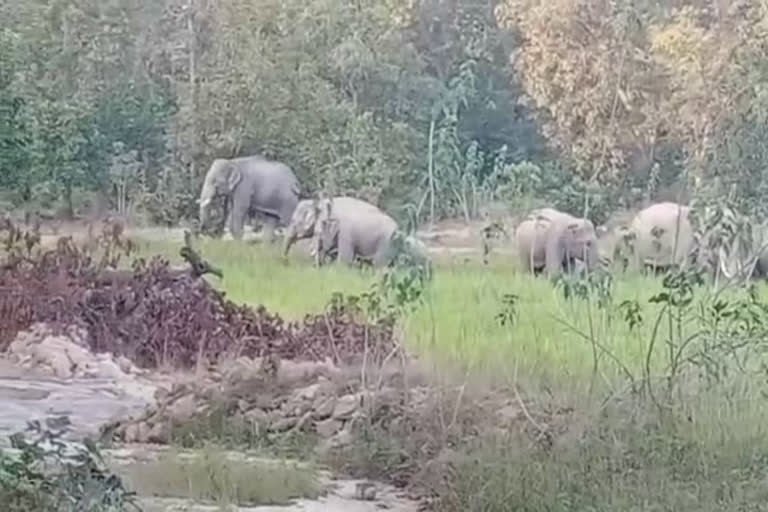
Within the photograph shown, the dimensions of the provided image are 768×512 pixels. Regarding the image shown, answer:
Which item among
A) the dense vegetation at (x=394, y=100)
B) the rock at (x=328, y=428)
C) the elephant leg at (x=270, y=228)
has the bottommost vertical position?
the rock at (x=328, y=428)

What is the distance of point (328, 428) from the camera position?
2324 mm

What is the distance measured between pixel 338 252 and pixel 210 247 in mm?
199

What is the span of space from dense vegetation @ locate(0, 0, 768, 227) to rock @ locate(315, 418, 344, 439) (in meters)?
0.34

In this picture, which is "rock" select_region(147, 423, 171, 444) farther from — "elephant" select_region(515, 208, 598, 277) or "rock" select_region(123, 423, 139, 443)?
"elephant" select_region(515, 208, 598, 277)

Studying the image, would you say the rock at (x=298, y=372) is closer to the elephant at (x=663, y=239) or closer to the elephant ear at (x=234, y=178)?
the elephant ear at (x=234, y=178)

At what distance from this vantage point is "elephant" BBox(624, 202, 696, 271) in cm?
A: 232

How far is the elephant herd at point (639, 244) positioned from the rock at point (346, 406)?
326 millimetres

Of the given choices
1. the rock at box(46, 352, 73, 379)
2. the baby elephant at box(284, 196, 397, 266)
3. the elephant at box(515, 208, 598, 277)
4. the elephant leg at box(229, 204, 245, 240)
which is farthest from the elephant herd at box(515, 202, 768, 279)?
the rock at box(46, 352, 73, 379)

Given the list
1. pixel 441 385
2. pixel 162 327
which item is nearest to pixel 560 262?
pixel 441 385

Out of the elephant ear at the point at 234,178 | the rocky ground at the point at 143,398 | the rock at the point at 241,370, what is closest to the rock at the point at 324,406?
the rocky ground at the point at 143,398

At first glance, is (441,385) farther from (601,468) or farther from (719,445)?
(719,445)

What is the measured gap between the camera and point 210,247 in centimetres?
238

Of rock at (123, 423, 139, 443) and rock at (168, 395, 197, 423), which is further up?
rock at (168, 395, 197, 423)

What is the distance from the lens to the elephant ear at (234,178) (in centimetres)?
235
